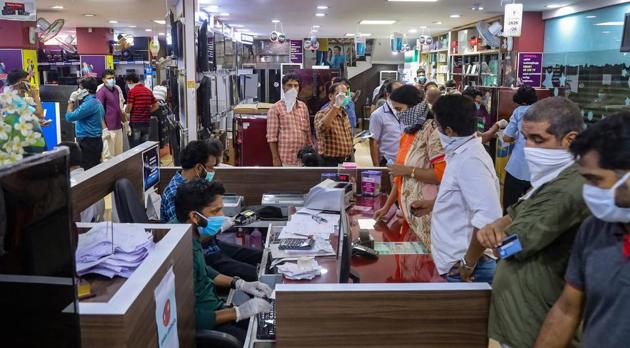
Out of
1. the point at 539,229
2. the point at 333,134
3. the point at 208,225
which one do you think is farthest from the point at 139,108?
the point at 539,229

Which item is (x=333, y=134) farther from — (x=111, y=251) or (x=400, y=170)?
(x=111, y=251)

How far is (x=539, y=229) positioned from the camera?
1769 millimetres

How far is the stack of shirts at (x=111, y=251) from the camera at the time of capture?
6.10 feet

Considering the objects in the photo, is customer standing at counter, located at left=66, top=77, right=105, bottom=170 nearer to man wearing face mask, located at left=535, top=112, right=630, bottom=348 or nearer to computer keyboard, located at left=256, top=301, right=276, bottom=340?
computer keyboard, located at left=256, top=301, right=276, bottom=340

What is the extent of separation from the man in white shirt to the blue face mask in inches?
40.6

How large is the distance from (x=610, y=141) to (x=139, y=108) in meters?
8.83

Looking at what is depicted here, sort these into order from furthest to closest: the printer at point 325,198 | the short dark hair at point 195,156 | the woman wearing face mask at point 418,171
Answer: the short dark hair at point 195,156 → the printer at point 325,198 → the woman wearing face mask at point 418,171

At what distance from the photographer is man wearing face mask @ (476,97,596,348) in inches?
69.1

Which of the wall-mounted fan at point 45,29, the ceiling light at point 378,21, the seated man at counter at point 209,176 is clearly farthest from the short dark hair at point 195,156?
the ceiling light at point 378,21

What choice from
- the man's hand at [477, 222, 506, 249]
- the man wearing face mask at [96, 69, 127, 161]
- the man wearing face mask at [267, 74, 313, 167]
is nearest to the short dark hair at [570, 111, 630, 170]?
the man's hand at [477, 222, 506, 249]

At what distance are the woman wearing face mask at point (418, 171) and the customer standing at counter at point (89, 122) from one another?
4745 millimetres

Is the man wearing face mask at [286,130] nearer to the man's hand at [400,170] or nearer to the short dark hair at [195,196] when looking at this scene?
the man's hand at [400,170]

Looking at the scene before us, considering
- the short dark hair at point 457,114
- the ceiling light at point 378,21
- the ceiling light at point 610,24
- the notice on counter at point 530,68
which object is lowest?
the short dark hair at point 457,114

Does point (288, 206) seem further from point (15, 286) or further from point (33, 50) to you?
point (33, 50)
